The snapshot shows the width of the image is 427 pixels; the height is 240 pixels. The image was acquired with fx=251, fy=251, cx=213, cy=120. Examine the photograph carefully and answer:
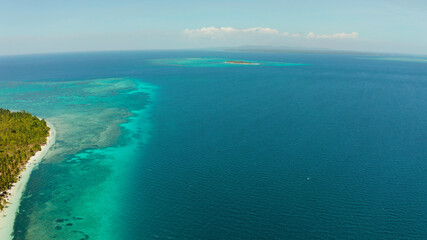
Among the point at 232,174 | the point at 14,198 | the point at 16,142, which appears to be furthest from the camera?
the point at 16,142

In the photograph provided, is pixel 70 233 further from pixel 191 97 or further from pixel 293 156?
pixel 191 97

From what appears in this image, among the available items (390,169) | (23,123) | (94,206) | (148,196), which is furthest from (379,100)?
(23,123)

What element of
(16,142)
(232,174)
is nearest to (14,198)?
(16,142)

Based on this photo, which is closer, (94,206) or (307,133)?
(94,206)

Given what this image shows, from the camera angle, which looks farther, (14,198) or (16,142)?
(16,142)

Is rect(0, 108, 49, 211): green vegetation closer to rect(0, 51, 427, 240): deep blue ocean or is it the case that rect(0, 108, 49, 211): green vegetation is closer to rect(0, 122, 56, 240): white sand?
rect(0, 122, 56, 240): white sand

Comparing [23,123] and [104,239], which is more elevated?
[23,123]

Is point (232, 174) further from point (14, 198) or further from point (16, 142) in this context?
point (16, 142)

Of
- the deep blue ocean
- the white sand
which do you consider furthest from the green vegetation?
the deep blue ocean
